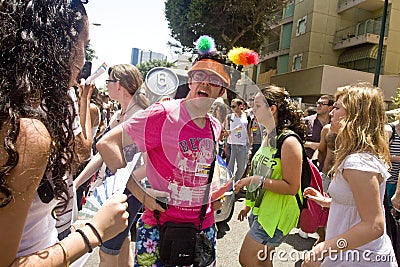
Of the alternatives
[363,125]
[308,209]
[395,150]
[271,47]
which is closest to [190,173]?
[363,125]

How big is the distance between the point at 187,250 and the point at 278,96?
1.36 m

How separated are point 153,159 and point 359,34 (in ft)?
72.0

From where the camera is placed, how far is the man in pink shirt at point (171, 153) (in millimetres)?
1759

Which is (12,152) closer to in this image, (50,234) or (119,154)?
(50,234)

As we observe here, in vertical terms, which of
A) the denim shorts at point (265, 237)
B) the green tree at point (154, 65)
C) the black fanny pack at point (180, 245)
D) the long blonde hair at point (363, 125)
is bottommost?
the denim shorts at point (265, 237)

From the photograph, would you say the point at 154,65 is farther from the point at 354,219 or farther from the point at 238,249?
the point at 354,219

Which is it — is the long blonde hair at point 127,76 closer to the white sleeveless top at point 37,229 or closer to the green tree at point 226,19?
the white sleeveless top at point 37,229

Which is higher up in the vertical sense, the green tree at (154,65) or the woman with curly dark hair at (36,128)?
A: the green tree at (154,65)

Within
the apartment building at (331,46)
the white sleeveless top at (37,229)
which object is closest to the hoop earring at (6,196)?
the white sleeveless top at (37,229)

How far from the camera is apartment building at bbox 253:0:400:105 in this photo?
19.3 m

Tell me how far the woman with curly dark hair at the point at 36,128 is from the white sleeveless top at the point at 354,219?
1261 millimetres

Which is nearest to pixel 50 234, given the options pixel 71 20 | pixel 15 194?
pixel 15 194

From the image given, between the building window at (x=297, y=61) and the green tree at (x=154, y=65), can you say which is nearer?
the green tree at (x=154, y=65)

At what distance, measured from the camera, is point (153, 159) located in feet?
5.97
